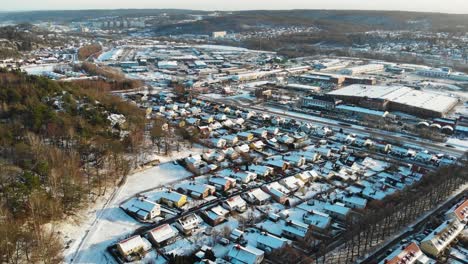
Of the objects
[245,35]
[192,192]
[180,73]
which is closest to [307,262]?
[192,192]

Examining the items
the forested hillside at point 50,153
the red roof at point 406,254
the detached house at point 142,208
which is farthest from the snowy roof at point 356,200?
the forested hillside at point 50,153

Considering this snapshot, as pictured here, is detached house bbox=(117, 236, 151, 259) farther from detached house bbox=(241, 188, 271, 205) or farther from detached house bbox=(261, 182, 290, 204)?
detached house bbox=(261, 182, 290, 204)

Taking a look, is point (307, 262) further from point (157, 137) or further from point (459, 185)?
point (157, 137)

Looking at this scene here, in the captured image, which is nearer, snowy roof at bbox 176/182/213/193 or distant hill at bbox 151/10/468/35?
snowy roof at bbox 176/182/213/193

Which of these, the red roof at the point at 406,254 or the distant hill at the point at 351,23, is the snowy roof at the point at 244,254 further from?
the distant hill at the point at 351,23

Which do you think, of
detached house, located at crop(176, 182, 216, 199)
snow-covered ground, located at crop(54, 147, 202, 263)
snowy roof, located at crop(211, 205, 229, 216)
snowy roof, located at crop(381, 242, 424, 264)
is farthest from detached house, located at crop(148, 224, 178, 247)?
snowy roof, located at crop(381, 242, 424, 264)

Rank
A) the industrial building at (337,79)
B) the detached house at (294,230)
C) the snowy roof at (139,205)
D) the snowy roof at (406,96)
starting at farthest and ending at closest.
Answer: the industrial building at (337,79) < the snowy roof at (406,96) < the snowy roof at (139,205) < the detached house at (294,230)
